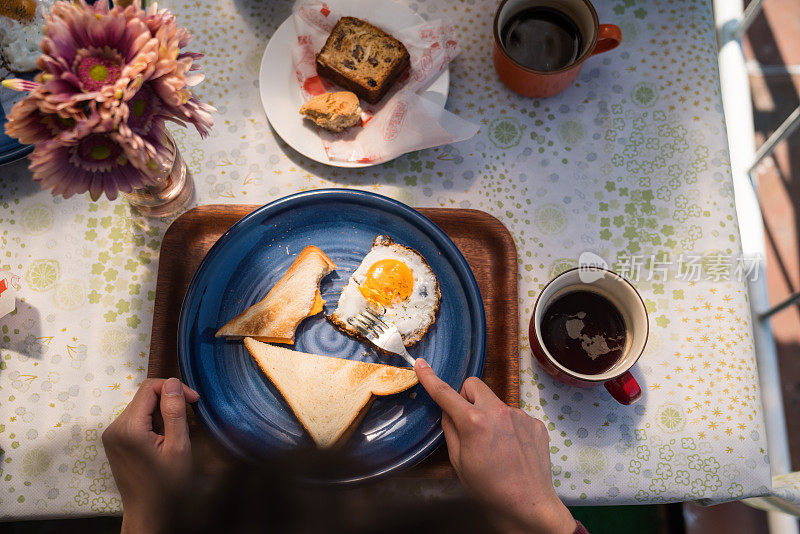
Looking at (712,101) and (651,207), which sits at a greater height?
(712,101)

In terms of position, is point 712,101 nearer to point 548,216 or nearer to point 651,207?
point 651,207

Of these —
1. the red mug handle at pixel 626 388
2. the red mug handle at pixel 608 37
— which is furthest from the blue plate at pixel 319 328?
the red mug handle at pixel 608 37

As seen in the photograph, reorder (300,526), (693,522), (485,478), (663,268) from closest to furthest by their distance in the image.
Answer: (300,526) < (485,478) < (663,268) < (693,522)

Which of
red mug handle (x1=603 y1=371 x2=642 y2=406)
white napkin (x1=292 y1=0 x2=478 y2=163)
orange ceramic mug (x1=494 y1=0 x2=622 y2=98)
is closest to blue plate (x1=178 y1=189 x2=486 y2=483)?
white napkin (x1=292 y1=0 x2=478 y2=163)

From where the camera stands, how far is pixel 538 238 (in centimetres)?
120

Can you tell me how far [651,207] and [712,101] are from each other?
0.32 m

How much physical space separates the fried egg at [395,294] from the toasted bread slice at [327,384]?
0.26 ft

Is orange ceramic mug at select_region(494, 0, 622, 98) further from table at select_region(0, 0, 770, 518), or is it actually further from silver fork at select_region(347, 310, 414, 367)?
silver fork at select_region(347, 310, 414, 367)

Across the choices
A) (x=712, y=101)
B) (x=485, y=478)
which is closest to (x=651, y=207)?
(x=712, y=101)

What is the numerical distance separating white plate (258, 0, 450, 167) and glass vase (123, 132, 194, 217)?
0.74 ft

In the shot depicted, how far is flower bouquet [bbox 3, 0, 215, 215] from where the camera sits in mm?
736

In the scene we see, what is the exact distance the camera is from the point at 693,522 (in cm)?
164

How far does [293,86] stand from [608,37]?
0.71 meters

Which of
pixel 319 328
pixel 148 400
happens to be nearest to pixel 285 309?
pixel 319 328
